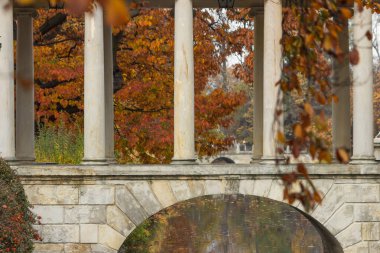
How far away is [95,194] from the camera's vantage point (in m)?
33.6

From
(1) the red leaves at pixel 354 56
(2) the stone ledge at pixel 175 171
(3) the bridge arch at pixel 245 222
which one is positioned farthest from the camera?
(3) the bridge arch at pixel 245 222

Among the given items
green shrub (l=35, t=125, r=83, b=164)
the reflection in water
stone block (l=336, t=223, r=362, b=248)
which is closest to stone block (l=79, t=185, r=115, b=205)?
green shrub (l=35, t=125, r=83, b=164)

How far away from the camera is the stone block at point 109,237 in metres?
33.9

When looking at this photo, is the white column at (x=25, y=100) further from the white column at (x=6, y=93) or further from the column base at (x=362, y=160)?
the column base at (x=362, y=160)

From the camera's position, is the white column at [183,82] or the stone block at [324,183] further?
the white column at [183,82]

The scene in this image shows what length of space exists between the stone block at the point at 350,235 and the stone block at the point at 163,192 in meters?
6.81

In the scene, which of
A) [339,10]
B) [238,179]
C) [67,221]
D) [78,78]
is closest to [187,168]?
Answer: [238,179]

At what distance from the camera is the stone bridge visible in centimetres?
3338

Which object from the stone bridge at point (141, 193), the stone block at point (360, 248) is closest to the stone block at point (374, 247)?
the stone bridge at point (141, 193)

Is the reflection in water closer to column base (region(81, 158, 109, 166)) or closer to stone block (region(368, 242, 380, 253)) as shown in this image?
column base (region(81, 158, 109, 166))

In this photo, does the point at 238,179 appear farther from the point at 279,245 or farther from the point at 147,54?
the point at 279,245

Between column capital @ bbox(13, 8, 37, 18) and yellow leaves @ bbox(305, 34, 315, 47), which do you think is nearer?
yellow leaves @ bbox(305, 34, 315, 47)

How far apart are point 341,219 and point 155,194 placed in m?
7.44

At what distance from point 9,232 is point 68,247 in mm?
7137
